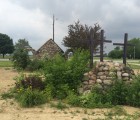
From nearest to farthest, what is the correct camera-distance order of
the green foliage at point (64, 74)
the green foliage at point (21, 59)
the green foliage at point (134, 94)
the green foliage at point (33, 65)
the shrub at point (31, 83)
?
the green foliage at point (134, 94) < the green foliage at point (64, 74) < the shrub at point (31, 83) < the green foliage at point (33, 65) < the green foliage at point (21, 59)

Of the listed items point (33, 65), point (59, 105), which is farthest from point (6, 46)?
point (59, 105)

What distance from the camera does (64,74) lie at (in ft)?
46.9

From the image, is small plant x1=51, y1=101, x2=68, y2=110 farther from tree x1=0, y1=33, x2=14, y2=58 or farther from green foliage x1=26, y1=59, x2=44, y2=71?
tree x1=0, y1=33, x2=14, y2=58

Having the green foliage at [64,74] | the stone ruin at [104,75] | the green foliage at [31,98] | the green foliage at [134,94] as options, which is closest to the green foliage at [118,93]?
the green foliage at [134,94]

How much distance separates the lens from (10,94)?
14.3 m

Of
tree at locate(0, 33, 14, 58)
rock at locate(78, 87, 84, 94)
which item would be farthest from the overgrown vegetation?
tree at locate(0, 33, 14, 58)

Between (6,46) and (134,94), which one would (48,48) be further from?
(6,46)

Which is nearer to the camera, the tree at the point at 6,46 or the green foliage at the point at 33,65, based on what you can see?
the green foliage at the point at 33,65

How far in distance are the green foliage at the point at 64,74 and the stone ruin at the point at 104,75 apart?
0.33 meters

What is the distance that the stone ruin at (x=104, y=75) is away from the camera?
13594mm

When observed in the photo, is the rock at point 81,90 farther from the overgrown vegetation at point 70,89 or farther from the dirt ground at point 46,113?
the dirt ground at point 46,113

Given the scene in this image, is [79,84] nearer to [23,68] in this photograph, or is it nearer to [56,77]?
[56,77]

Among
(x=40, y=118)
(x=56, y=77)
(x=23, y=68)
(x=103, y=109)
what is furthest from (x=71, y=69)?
(x=23, y=68)

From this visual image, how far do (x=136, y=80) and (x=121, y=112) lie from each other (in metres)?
1.83
